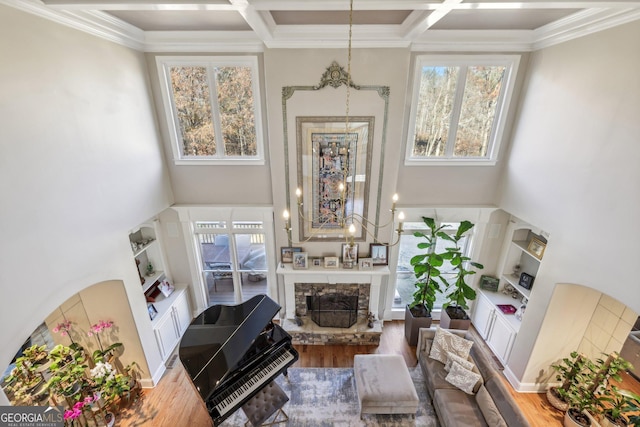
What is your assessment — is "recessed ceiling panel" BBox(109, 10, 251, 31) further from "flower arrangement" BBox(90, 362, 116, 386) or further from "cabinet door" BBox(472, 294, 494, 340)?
"cabinet door" BBox(472, 294, 494, 340)

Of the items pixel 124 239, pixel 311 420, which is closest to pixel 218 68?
pixel 124 239

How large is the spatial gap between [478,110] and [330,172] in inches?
105

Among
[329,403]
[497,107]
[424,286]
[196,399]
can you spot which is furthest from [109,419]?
[497,107]

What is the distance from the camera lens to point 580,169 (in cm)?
351

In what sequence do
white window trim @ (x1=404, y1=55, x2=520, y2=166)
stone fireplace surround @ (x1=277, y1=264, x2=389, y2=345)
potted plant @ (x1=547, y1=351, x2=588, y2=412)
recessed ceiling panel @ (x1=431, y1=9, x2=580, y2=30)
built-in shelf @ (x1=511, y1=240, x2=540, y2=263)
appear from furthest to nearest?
stone fireplace surround @ (x1=277, y1=264, x2=389, y2=345) < built-in shelf @ (x1=511, y1=240, x2=540, y2=263) < white window trim @ (x1=404, y1=55, x2=520, y2=166) < potted plant @ (x1=547, y1=351, x2=588, y2=412) < recessed ceiling panel @ (x1=431, y1=9, x2=580, y2=30)

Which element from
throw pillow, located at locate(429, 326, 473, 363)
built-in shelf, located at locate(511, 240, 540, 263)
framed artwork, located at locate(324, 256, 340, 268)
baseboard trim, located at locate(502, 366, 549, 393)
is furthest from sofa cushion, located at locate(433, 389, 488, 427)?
built-in shelf, located at locate(511, 240, 540, 263)

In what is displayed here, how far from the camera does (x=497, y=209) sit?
205 inches

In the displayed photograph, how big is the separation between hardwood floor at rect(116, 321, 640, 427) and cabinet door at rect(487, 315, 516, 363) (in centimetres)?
45

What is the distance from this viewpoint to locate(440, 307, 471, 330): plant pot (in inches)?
205

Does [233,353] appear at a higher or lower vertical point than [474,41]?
lower

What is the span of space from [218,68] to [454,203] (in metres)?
4.63

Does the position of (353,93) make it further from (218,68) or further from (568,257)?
(568,257)

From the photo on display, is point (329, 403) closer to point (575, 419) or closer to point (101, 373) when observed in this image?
point (101, 373)

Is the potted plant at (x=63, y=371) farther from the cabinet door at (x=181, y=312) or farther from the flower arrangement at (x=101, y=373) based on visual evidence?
the cabinet door at (x=181, y=312)
